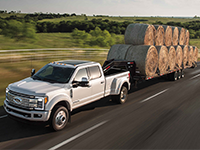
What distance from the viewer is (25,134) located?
5.95 meters

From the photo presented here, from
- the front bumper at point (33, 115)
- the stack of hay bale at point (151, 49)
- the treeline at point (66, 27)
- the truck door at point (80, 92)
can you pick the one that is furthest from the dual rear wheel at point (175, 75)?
the treeline at point (66, 27)

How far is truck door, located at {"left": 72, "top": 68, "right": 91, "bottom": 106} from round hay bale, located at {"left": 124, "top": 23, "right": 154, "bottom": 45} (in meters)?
5.42

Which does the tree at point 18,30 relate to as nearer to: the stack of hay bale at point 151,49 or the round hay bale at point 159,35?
the stack of hay bale at point 151,49

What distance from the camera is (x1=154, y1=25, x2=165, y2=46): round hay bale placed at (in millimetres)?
12550

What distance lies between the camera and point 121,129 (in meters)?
6.43

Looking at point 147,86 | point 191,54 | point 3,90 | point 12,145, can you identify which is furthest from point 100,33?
point 12,145

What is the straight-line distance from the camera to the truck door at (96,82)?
24.4ft

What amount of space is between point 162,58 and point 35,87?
8172 mm

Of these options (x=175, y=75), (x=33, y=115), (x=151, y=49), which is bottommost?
(x=175, y=75)

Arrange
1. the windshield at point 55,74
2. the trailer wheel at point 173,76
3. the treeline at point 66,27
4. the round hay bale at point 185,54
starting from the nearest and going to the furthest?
the windshield at point 55,74 < the trailer wheel at point 173,76 < the round hay bale at point 185,54 < the treeline at point 66,27

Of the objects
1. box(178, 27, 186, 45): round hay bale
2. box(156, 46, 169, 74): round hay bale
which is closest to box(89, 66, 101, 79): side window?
box(156, 46, 169, 74): round hay bale

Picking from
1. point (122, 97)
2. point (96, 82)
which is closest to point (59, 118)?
point (96, 82)

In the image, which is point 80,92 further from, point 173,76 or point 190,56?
point 190,56

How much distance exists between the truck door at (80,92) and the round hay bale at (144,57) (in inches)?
168
